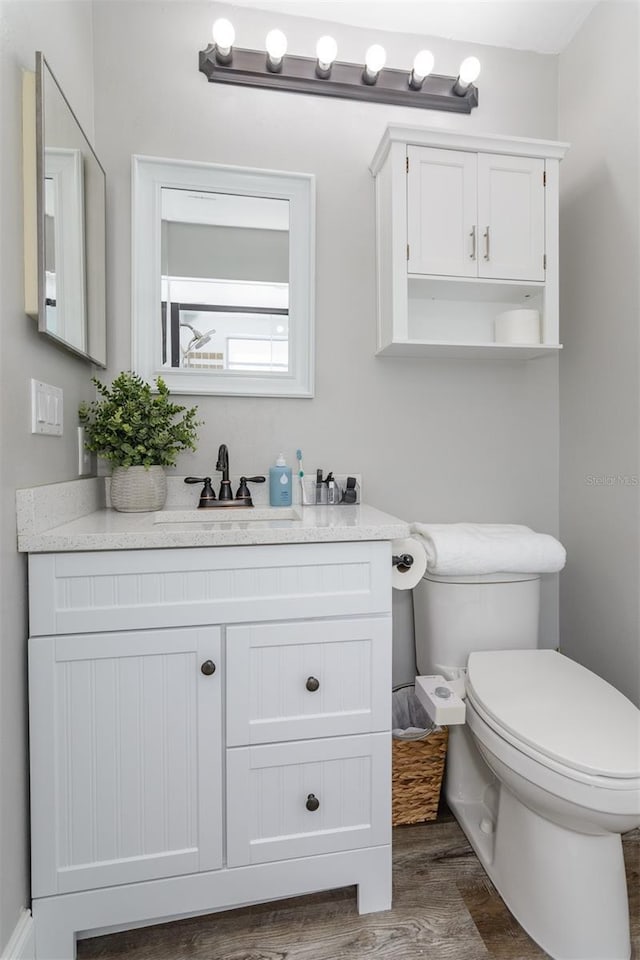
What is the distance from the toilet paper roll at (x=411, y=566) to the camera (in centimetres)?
121

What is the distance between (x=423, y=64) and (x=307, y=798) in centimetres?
213

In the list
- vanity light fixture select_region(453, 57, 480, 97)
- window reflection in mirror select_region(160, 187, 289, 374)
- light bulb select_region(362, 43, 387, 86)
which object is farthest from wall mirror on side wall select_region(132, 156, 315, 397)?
vanity light fixture select_region(453, 57, 480, 97)

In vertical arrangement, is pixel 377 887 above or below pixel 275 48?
below

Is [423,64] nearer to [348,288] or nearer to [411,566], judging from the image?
[348,288]

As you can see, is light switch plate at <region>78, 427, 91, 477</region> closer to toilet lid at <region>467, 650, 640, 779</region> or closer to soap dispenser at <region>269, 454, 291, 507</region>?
soap dispenser at <region>269, 454, 291, 507</region>

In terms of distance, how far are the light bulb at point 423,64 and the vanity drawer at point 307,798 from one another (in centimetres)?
197

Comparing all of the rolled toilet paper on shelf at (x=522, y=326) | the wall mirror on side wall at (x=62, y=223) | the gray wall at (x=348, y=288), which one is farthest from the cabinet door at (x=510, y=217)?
the wall mirror on side wall at (x=62, y=223)

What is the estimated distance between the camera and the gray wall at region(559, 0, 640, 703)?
1.49m

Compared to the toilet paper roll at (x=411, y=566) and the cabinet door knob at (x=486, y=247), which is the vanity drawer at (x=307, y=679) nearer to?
the toilet paper roll at (x=411, y=566)

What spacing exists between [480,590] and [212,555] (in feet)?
2.71

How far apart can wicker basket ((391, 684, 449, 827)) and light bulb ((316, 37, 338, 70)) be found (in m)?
2.06

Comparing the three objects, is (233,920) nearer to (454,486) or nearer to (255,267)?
(454,486)

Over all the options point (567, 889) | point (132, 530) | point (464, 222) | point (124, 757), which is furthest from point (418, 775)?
point (464, 222)

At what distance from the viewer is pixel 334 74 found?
5.29 ft
